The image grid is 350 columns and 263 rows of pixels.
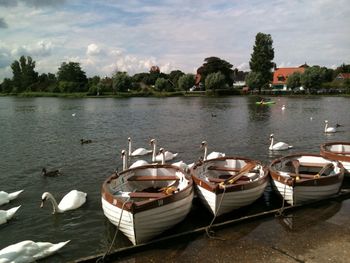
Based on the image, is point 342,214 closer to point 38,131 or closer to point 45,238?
point 45,238

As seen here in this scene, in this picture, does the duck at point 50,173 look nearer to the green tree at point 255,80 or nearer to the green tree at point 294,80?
the green tree at point 255,80

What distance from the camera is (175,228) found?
12.1m

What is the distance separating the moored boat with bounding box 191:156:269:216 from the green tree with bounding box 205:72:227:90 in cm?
10029

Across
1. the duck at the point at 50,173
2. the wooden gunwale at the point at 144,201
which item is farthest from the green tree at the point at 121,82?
the wooden gunwale at the point at 144,201

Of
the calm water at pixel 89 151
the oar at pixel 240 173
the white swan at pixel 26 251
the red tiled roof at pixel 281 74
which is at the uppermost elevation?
the red tiled roof at pixel 281 74

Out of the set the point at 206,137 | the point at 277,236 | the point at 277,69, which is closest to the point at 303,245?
the point at 277,236

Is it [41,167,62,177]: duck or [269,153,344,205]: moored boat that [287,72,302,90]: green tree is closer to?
[269,153,344,205]: moored boat

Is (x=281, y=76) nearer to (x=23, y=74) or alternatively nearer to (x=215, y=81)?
(x=215, y=81)

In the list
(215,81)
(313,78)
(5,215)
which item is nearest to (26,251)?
(5,215)

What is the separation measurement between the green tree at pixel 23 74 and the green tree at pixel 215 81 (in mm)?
85608

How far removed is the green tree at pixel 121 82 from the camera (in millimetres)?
122312

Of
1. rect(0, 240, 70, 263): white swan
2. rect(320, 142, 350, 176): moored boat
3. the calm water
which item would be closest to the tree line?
the calm water

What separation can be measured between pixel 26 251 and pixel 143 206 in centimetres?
354

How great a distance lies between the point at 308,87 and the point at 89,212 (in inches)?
4188
